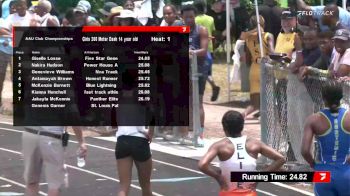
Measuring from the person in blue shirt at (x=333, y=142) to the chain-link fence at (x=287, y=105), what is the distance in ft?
8.64

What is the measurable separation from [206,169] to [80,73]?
1.48 m

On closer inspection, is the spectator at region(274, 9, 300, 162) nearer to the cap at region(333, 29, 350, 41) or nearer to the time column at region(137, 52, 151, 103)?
the cap at region(333, 29, 350, 41)

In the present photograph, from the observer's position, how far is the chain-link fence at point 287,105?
1173 centimetres

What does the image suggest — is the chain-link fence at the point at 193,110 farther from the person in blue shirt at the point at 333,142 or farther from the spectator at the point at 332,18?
the person in blue shirt at the point at 333,142

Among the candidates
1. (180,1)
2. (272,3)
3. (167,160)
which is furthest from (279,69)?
(180,1)

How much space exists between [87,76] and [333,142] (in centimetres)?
208

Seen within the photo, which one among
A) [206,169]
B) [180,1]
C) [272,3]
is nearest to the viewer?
[206,169]

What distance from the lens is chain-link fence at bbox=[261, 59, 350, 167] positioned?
11.7 meters

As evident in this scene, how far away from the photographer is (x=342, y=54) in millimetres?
11250

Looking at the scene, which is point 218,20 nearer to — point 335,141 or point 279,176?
point 335,141

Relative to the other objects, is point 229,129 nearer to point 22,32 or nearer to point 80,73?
point 80,73

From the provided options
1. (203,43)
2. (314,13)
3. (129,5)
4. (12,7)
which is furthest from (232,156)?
(12,7)

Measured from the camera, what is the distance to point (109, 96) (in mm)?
9070

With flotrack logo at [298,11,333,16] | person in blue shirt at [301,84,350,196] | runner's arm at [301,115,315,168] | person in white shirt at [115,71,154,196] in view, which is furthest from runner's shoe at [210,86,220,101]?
person in blue shirt at [301,84,350,196]
